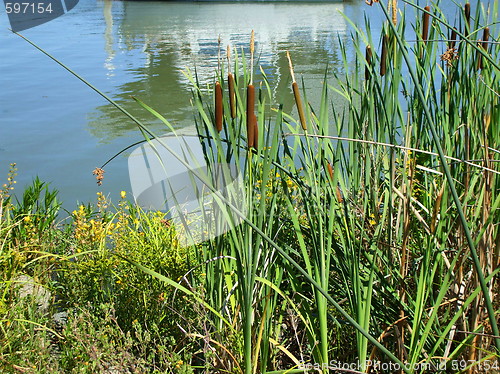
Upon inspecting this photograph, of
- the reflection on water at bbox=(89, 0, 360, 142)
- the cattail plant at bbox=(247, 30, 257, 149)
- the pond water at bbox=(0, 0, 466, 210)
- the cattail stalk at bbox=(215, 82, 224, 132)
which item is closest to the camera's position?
the cattail plant at bbox=(247, 30, 257, 149)

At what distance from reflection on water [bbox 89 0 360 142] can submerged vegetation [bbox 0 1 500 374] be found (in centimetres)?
28

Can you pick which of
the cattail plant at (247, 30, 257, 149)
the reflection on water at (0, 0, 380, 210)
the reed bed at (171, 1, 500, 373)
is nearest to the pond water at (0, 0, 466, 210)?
the reflection on water at (0, 0, 380, 210)

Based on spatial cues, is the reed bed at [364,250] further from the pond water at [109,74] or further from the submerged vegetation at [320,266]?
the pond water at [109,74]

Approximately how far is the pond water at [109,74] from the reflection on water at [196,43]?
0.07ft

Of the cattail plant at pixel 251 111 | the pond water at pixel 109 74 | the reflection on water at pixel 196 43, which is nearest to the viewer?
the cattail plant at pixel 251 111

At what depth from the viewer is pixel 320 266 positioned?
1.57m

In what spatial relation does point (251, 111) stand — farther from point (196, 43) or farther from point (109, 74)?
point (196, 43)

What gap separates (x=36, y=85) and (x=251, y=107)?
7.30 meters

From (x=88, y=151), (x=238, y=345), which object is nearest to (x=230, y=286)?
(x=238, y=345)

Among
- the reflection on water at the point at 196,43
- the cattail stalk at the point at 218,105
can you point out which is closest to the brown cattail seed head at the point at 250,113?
the cattail stalk at the point at 218,105

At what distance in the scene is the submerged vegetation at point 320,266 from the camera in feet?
4.99

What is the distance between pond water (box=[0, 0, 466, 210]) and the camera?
5.35 meters

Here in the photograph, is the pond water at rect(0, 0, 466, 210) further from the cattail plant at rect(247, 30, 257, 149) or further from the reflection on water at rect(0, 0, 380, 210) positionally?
the cattail plant at rect(247, 30, 257, 149)

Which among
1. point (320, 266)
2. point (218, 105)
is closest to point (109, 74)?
point (218, 105)
